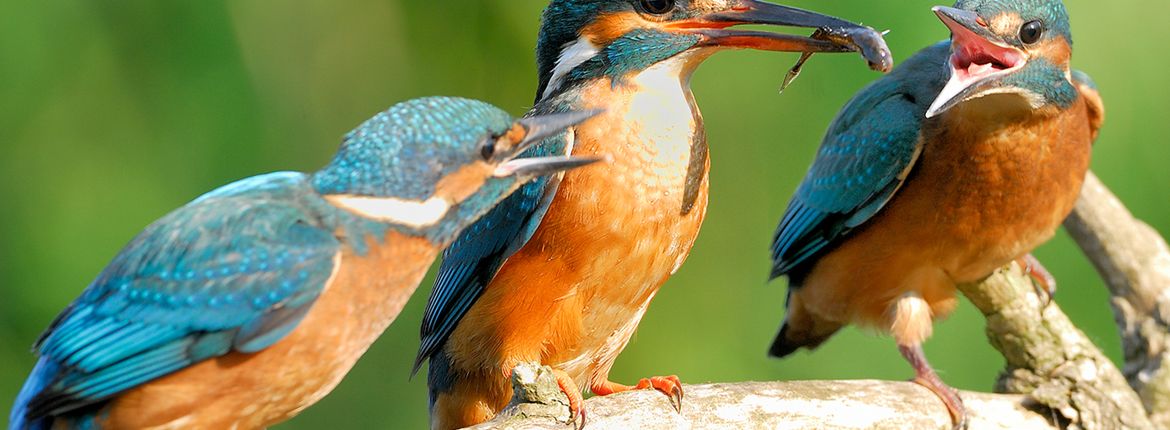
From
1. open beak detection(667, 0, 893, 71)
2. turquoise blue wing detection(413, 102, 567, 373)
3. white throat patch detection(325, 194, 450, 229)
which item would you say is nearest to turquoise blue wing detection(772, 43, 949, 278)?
open beak detection(667, 0, 893, 71)

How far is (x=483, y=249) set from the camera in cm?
315

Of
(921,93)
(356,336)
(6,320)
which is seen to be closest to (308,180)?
(356,336)

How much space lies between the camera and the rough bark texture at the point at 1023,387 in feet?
9.83

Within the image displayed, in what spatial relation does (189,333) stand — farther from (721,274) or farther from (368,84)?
(721,274)

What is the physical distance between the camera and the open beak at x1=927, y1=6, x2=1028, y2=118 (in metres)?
3.23

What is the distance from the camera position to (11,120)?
530 centimetres

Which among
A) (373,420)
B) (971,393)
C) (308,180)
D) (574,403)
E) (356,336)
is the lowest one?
(373,420)

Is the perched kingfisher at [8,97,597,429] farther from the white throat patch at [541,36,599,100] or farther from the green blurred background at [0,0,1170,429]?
the green blurred background at [0,0,1170,429]

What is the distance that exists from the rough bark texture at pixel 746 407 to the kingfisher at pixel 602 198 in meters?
0.07

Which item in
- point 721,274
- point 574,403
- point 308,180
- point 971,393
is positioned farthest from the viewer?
point 721,274

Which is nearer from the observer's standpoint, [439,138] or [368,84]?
[439,138]

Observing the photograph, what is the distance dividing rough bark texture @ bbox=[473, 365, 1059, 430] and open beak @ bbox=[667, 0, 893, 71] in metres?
0.80

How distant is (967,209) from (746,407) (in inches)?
41.7

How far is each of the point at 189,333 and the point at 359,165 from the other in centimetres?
44
